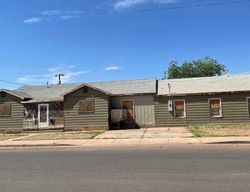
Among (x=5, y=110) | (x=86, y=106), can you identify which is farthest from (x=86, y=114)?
A: (x=5, y=110)

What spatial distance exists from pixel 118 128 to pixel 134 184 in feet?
77.0

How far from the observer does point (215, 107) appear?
31.0 metres

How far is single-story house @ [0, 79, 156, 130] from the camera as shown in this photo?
31.1m

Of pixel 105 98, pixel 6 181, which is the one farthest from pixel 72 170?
pixel 105 98

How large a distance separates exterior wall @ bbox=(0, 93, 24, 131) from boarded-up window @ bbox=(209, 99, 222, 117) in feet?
51.0

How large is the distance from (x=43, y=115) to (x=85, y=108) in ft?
12.7

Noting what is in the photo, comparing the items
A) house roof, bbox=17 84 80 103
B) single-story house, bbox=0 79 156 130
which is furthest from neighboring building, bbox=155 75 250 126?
house roof, bbox=17 84 80 103

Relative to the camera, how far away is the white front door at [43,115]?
1278 inches

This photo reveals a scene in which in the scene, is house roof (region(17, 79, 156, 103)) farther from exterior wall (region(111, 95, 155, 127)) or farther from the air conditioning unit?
the air conditioning unit

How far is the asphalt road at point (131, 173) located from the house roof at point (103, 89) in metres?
17.9

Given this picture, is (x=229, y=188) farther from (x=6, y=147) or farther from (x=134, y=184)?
(x=6, y=147)

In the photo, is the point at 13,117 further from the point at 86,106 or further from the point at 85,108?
the point at 86,106

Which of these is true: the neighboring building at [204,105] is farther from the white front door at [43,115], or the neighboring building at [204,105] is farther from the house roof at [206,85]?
the white front door at [43,115]

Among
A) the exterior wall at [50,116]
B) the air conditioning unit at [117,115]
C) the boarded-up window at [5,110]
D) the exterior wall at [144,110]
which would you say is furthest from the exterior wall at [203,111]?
the boarded-up window at [5,110]
